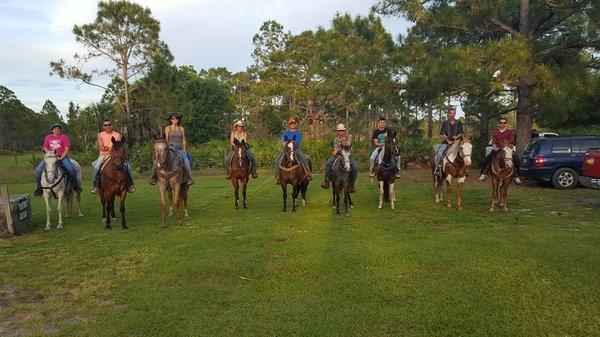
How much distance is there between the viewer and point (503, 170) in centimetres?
1194

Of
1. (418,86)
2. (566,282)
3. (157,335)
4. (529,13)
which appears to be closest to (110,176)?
(157,335)

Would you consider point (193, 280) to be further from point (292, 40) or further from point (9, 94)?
point (9, 94)

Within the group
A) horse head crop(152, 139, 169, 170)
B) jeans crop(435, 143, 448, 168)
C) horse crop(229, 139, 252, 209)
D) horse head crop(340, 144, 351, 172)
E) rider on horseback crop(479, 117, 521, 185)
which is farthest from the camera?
jeans crop(435, 143, 448, 168)

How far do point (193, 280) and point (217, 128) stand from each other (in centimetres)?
5296

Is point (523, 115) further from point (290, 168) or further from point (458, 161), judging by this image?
point (290, 168)

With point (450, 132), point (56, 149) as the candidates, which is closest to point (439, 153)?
point (450, 132)

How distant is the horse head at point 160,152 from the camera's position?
10.2 metres

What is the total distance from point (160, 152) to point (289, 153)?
3.52 meters

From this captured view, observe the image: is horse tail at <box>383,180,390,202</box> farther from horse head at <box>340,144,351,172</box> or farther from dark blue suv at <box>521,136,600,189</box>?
dark blue suv at <box>521,136,600,189</box>

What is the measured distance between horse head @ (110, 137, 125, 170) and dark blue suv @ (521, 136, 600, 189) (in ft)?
45.8

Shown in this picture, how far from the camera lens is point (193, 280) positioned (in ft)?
20.7

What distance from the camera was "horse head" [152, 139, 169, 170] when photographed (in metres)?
10.2

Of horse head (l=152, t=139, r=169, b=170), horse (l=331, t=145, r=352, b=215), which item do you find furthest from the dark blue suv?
horse head (l=152, t=139, r=169, b=170)

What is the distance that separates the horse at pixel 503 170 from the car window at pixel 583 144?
19.1ft
